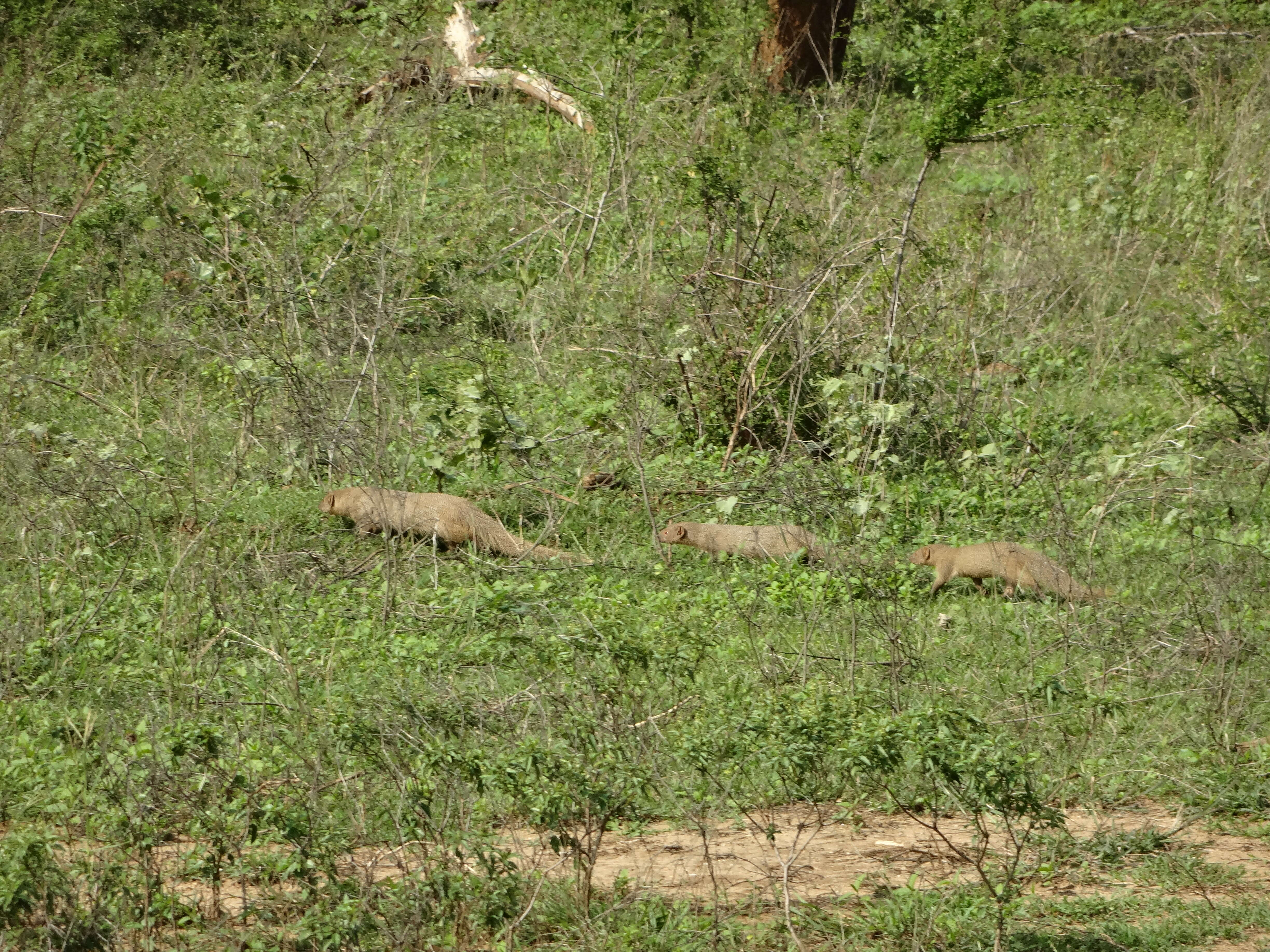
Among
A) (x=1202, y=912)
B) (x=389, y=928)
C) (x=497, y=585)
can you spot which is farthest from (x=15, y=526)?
(x=1202, y=912)

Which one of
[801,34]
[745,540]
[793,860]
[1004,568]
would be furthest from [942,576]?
[801,34]

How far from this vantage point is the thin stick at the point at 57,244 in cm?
794

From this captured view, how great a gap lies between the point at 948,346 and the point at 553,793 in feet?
15.8

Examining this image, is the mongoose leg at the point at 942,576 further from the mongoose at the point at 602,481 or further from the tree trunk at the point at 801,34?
the tree trunk at the point at 801,34

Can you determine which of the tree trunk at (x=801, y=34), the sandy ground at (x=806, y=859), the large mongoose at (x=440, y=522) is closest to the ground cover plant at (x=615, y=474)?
the sandy ground at (x=806, y=859)

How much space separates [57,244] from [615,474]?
3.80 meters

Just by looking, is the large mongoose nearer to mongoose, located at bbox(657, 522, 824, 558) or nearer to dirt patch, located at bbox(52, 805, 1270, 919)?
mongoose, located at bbox(657, 522, 824, 558)

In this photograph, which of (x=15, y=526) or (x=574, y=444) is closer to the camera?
(x=15, y=526)

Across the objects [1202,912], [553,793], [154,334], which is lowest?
[154,334]

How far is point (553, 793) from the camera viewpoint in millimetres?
3479

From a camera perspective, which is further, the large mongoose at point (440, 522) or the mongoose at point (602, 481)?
the mongoose at point (602, 481)

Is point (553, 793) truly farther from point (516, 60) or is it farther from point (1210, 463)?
point (516, 60)

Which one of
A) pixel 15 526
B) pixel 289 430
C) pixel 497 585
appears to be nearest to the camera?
pixel 497 585

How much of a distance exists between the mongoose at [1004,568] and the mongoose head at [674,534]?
3.23 feet
